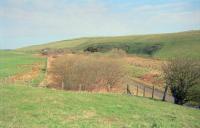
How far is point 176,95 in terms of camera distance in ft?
126

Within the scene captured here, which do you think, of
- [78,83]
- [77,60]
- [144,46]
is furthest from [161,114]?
[144,46]

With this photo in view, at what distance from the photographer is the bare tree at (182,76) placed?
123 feet

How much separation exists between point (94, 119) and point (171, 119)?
522 cm

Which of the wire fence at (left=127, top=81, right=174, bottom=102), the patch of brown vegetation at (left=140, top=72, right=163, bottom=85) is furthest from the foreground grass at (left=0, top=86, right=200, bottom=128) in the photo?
the patch of brown vegetation at (left=140, top=72, right=163, bottom=85)

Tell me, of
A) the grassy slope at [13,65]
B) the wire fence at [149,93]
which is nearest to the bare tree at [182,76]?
the wire fence at [149,93]

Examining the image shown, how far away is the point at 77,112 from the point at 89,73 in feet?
87.1

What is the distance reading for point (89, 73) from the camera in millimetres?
48312

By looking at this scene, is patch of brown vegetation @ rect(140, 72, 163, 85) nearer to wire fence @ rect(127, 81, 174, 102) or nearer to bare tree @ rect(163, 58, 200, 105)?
wire fence @ rect(127, 81, 174, 102)

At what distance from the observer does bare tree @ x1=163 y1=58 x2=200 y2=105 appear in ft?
123

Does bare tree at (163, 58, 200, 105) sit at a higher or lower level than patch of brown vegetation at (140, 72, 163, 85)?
higher

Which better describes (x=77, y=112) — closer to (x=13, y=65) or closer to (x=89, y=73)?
(x=89, y=73)

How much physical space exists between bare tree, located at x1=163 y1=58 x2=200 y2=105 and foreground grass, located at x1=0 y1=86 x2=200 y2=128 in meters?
10.3

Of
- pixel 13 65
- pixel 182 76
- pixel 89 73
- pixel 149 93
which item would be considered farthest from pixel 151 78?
pixel 182 76

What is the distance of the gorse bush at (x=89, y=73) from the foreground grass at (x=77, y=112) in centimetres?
1883
